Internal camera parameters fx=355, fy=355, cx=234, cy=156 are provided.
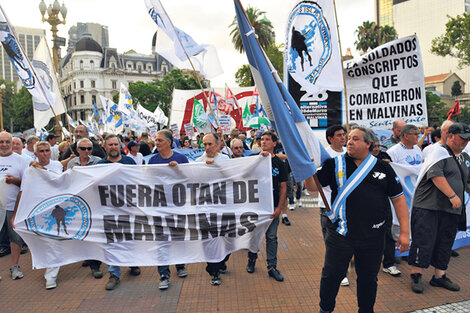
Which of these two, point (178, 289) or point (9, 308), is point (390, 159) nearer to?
point (178, 289)

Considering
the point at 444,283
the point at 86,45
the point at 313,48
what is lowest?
the point at 444,283

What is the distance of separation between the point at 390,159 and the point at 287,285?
2278 mm

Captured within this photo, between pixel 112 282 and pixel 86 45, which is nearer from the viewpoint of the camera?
pixel 112 282

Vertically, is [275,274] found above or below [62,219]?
below

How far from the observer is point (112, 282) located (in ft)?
14.8

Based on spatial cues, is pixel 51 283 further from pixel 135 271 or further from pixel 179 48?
pixel 179 48

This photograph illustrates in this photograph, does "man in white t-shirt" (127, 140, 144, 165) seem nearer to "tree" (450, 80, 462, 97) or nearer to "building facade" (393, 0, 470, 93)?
"tree" (450, 80, 462, 97)

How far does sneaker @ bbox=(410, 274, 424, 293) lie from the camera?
164 inches

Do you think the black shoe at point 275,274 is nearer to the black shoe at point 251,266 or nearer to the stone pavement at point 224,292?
the stone pavement at point 224,292

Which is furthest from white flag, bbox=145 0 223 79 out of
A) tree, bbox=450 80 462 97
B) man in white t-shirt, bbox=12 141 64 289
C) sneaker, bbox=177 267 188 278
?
tree, bbox=450 80 462 97

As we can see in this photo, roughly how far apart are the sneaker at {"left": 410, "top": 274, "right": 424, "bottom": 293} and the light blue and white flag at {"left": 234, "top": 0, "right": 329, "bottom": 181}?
215 centimetres

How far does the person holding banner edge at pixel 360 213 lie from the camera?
3.04 metres

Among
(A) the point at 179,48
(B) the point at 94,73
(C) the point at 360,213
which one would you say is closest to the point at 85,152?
(A) the point at 179,48

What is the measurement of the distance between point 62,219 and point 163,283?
5.14 ft
